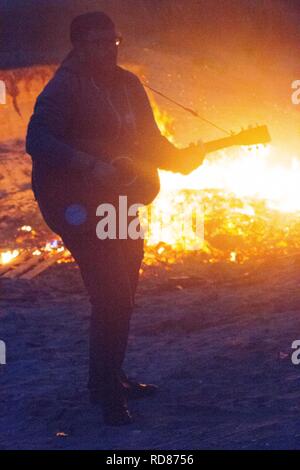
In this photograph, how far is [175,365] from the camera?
20.9ft

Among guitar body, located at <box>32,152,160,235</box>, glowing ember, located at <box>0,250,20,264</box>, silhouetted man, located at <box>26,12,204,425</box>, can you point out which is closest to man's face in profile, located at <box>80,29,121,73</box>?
silhouetted man, located at <box>26,12,204,425</box>

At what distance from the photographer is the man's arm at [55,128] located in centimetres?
476

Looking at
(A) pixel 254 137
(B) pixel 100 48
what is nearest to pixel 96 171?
(B) pixel 100 48

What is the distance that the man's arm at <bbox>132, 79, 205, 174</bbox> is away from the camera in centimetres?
530

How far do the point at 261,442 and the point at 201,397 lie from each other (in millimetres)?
980

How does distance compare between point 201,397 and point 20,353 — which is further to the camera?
point 20,353

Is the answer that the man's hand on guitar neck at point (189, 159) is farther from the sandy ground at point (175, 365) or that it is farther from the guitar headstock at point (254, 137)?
the sandy ground at point (175, 365)

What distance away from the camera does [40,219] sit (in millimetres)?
13570

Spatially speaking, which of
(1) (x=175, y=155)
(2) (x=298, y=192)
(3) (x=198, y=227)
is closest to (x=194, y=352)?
(1) (x=175, y=155)

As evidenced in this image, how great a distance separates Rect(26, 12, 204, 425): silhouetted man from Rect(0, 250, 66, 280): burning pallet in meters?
5.63

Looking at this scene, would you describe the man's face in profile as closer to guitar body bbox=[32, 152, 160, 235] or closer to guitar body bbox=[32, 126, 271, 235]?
guitar body bbox=[32, 126, 271, 235]

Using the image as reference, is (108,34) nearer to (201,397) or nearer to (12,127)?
(201,397)

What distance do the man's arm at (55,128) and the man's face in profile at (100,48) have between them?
0.54 feet
